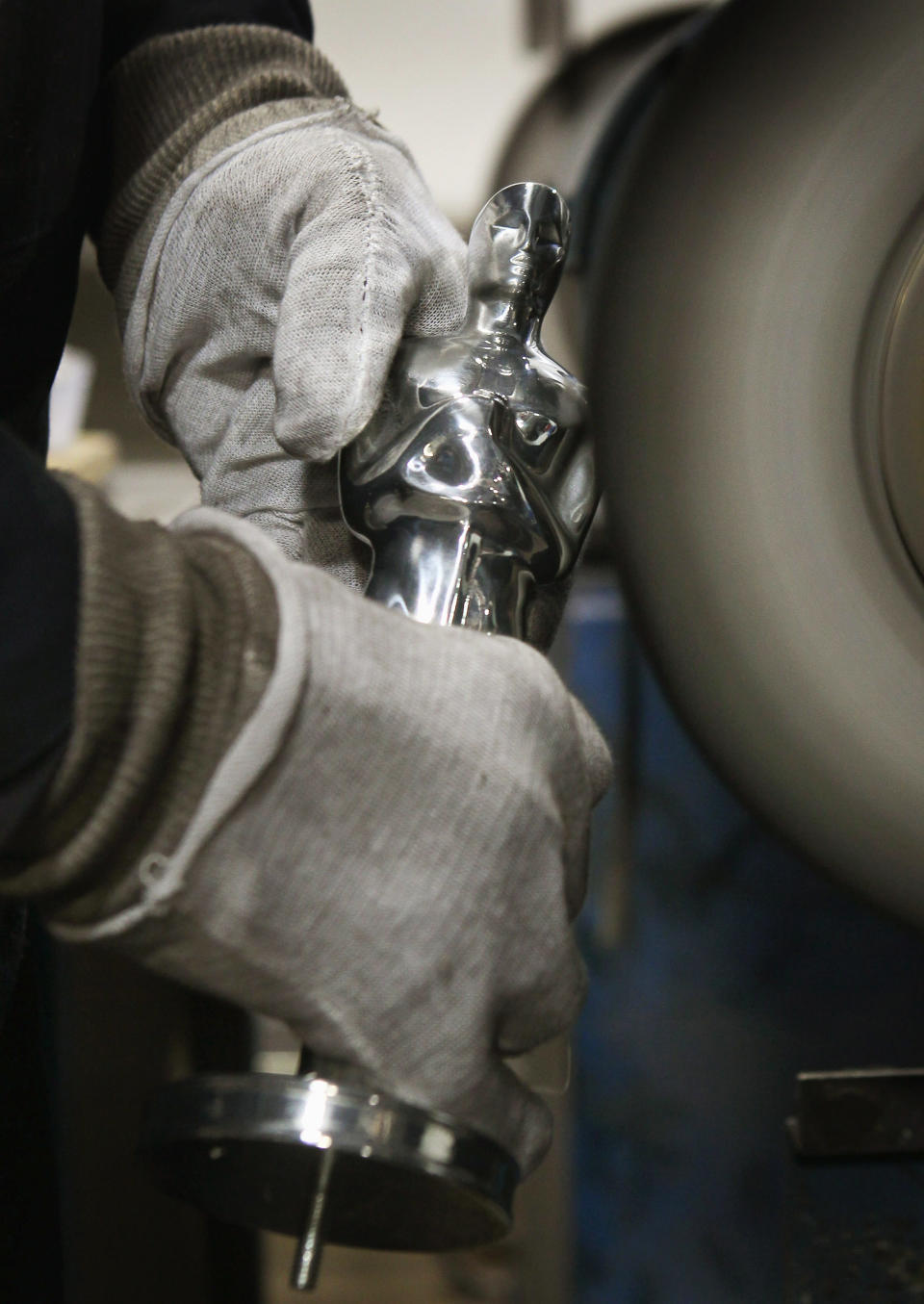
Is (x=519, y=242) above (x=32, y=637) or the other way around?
above

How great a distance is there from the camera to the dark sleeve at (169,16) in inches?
25.6

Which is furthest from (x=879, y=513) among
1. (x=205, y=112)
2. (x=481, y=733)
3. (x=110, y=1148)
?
(x=110, y=1148)

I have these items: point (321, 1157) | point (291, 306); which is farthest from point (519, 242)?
point (321, 1157)

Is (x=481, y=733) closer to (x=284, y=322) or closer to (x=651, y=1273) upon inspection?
(x=284, y=322)

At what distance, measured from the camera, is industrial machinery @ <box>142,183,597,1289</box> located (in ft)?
1.21

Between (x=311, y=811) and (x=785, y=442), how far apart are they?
240 mm

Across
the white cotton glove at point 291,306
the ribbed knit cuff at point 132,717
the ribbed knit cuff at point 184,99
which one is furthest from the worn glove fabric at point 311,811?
the ribbed knit cuff at point 184,99

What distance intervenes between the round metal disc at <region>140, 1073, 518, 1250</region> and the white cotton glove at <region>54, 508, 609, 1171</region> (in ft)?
0.08

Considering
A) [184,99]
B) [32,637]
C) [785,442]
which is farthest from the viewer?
[184,99]

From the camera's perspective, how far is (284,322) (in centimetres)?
53

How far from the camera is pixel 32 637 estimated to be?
349mm

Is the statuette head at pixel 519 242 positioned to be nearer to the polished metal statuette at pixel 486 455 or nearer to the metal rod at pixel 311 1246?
the polished metal statuette at pixel 486 455

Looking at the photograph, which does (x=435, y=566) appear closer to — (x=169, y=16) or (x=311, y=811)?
(x=311, y=811)

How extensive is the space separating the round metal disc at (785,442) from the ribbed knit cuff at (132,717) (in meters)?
0.19
